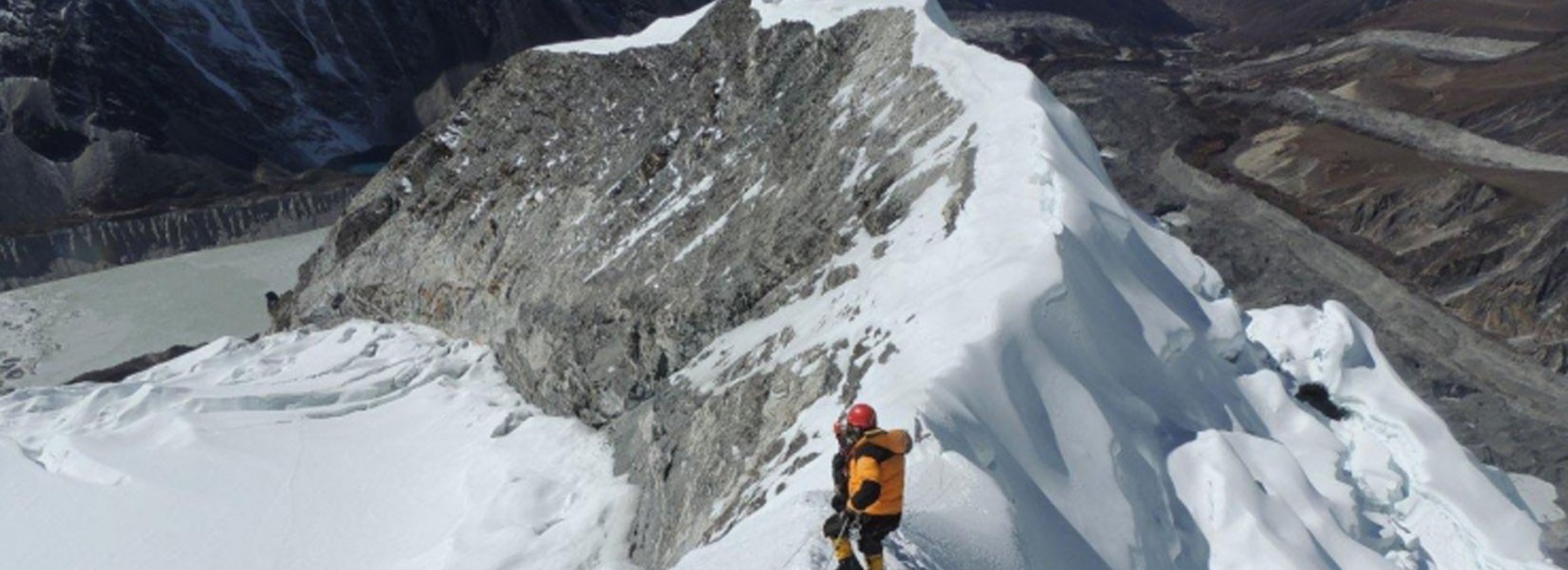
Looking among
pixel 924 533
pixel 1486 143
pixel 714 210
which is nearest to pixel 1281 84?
pixel 1486 143

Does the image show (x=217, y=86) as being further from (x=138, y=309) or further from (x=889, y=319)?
(x=889, y=319)

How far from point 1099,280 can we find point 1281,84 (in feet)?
197

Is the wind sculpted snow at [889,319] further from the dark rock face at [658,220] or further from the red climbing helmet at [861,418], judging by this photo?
the red climbing helmet at [861,418]

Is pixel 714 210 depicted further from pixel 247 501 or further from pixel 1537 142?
pixel 1537 142

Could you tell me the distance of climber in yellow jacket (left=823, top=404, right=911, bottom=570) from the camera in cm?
825

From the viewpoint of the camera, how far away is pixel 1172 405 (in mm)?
13609

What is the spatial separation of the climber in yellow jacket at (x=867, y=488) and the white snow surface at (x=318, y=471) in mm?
6946

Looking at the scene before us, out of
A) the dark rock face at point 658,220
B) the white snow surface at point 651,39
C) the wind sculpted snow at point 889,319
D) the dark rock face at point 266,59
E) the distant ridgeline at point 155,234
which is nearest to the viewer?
the wind sculpted snow at point 889,319

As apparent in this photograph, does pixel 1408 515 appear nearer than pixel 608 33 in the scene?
Yes

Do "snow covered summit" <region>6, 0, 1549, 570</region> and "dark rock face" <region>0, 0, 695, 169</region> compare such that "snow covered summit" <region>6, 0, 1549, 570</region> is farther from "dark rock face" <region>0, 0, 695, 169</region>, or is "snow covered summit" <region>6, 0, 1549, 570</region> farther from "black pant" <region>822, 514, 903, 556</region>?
"dark rock face" <region>0, 0, 695, 169</region>

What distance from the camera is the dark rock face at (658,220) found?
629 inches

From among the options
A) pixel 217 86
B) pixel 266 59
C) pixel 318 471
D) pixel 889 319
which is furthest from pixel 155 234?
pixel 889 319

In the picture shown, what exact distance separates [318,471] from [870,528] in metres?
15.2

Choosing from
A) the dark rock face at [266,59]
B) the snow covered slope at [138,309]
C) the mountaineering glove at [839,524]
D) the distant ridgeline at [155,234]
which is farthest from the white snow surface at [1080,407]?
the dark rock face at [266,59]
